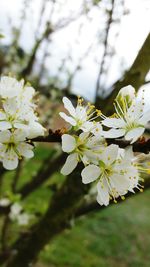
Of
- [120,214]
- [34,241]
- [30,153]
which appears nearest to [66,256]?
[120,214]

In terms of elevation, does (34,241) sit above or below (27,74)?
below

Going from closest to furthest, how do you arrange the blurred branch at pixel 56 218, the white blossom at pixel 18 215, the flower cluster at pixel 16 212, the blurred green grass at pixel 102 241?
the blurred branch at pixel 56 218 < the flower cluster at pixel 16 212 < the white blossom at pixel 18 215 < the blurred green grass at pixel 102 241

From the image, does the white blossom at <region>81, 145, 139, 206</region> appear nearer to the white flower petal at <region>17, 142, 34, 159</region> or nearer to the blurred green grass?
the white flower petal at <region>17, 142, 34, 159</region>

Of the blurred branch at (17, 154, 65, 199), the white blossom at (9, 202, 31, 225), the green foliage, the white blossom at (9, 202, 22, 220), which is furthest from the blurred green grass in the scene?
the blurred branch at (17, 154, 65, 199)

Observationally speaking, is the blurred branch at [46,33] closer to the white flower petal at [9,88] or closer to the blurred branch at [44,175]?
the blurred branch at [44,175]

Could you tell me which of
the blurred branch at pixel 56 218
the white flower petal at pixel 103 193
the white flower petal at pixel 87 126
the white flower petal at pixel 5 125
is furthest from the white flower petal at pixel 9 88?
the blurred branch at pixel 56 218

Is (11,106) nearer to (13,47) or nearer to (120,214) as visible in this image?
(13,47)

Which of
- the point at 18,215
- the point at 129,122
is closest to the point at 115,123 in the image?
the point at 129,122
